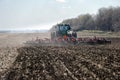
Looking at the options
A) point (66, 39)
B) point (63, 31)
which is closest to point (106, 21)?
point (63, 31)

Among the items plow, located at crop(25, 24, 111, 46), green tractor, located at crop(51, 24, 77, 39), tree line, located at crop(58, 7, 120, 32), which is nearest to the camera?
plow, located at crop(25, 24, 111, 46)

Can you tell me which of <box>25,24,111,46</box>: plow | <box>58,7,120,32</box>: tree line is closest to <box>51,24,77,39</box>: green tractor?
<box>25,24,111,46</box>: plow

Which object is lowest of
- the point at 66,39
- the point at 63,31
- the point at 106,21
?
the point at 66,39

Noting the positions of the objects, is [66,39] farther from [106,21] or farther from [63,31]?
[106,21]

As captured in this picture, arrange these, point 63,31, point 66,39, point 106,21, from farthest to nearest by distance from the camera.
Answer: point 106,21, point 63,31, point 66,39

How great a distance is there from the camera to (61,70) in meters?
10.7

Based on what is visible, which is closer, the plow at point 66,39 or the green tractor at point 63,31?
the plow at point 66,39

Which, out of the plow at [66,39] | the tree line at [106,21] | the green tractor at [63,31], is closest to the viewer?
the plow at [66,39]

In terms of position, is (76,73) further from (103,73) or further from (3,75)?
(3,75)

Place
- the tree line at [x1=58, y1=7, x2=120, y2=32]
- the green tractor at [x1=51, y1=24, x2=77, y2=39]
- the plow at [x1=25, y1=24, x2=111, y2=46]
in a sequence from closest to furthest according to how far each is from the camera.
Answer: the plow at [x1=25, y1=24, x2=111, y2=46] → the green tractor at [x1=51, y1=24, x2=77, y2=39] → the tree line at [x1=58, y1=7, x2=120, y2=32]

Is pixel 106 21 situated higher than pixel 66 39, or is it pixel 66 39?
pixel 106 21

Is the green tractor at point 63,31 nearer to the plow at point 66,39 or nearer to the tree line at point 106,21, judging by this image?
the plow at point 66,39

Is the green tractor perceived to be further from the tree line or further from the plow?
the tree line

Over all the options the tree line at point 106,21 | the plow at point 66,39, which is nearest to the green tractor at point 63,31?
the plow at point 66,39
